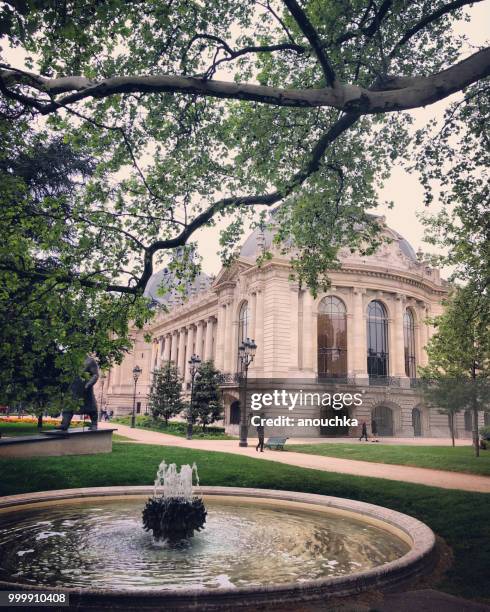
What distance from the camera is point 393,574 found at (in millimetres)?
6371

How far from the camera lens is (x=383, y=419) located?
4512 centimetres

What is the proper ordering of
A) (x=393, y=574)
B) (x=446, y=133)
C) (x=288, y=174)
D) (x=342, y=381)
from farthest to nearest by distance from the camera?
(x=342, y=381)
(x=288, y=174)
(x=446, y=133)
(x=393, y=574)

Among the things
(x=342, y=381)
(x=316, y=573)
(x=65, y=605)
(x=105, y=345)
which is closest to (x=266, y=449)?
(x=342, y=381)

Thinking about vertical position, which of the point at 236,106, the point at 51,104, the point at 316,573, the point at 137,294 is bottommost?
the point at 316,573

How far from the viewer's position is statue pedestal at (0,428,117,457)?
17250 mm

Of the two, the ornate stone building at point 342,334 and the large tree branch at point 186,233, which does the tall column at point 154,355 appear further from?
the large tree branch at point 186,233

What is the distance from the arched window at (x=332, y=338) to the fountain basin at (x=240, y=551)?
109ft

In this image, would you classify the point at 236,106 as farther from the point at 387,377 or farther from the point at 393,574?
the point at 387,377

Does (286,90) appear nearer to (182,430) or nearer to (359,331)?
(182,430)

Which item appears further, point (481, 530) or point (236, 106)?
point (236, 106)

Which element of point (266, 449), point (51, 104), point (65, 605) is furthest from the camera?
point (266, 449)

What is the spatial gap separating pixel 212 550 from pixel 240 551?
16.7 inches

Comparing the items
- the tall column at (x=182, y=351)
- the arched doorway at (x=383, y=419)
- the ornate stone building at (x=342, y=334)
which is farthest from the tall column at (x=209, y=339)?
the arched doorway at (x=383, y=419)

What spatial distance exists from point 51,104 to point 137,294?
392cm
